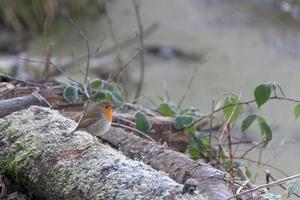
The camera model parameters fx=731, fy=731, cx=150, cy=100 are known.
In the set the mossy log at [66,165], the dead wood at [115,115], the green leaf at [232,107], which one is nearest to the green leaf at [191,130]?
the dead wood at [115,115]

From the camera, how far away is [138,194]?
149cm

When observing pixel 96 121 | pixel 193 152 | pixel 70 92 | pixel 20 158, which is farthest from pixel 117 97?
pixel 20 158

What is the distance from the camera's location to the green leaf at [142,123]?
2.23m

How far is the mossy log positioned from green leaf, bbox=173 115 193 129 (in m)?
0.50

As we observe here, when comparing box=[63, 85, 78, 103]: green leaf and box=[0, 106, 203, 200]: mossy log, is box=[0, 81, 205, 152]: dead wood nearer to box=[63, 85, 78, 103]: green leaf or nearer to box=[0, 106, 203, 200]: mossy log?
box=[63, 85, 78, 103]: green leaf

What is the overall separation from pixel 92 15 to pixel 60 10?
266 mm

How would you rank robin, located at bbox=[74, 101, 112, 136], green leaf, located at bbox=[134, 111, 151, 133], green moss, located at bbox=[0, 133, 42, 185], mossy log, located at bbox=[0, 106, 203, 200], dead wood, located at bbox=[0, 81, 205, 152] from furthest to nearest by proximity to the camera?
dead wood, located at bbox=[0, 81, 205, 152], green leaf, located at bbox=[134, 111, 151, 133], robin, located at bbox=[74, 101, 112, 136], green moss, located at bbox=[0, 133, 42, 185], mossy log, located at bbox=[0, 106, 203, 200]

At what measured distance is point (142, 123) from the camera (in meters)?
2.24

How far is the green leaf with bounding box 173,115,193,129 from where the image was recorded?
237cm

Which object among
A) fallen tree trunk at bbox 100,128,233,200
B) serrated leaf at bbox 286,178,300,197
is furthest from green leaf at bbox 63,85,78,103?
serrated leaf at bbox 286,178,300,197

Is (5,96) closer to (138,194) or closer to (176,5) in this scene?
(138,194)

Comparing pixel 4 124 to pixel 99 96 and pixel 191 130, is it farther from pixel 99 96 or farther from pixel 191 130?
pixel 191 130

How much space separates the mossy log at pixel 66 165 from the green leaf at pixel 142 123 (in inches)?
12.3

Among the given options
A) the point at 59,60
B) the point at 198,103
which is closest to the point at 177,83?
the point at 198,103
